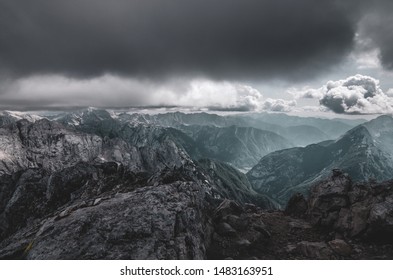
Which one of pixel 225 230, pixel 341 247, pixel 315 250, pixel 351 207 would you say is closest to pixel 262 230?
pixel 225 230

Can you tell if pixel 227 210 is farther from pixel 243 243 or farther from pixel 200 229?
pixel 200 229

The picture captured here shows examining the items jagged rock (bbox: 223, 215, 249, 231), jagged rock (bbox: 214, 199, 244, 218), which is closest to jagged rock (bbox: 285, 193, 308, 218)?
jagged rock (bbox: 214, 199, 244, 218)

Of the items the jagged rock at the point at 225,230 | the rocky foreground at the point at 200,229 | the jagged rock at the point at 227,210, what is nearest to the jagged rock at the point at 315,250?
the rocky foreground at the point at 200,229

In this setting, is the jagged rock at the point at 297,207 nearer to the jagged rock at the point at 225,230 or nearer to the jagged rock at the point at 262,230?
the jagged rock at the point at 262,230

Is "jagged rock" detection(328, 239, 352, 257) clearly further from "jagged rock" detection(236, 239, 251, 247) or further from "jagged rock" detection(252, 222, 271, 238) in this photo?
"jagged rock" detection(236, 239, 251, 247)

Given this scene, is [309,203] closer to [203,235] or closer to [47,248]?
[203,235]

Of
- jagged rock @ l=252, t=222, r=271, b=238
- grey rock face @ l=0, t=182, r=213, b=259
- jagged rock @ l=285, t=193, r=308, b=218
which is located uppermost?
grey rock face @ l=0, t=182, r=213, b=259
